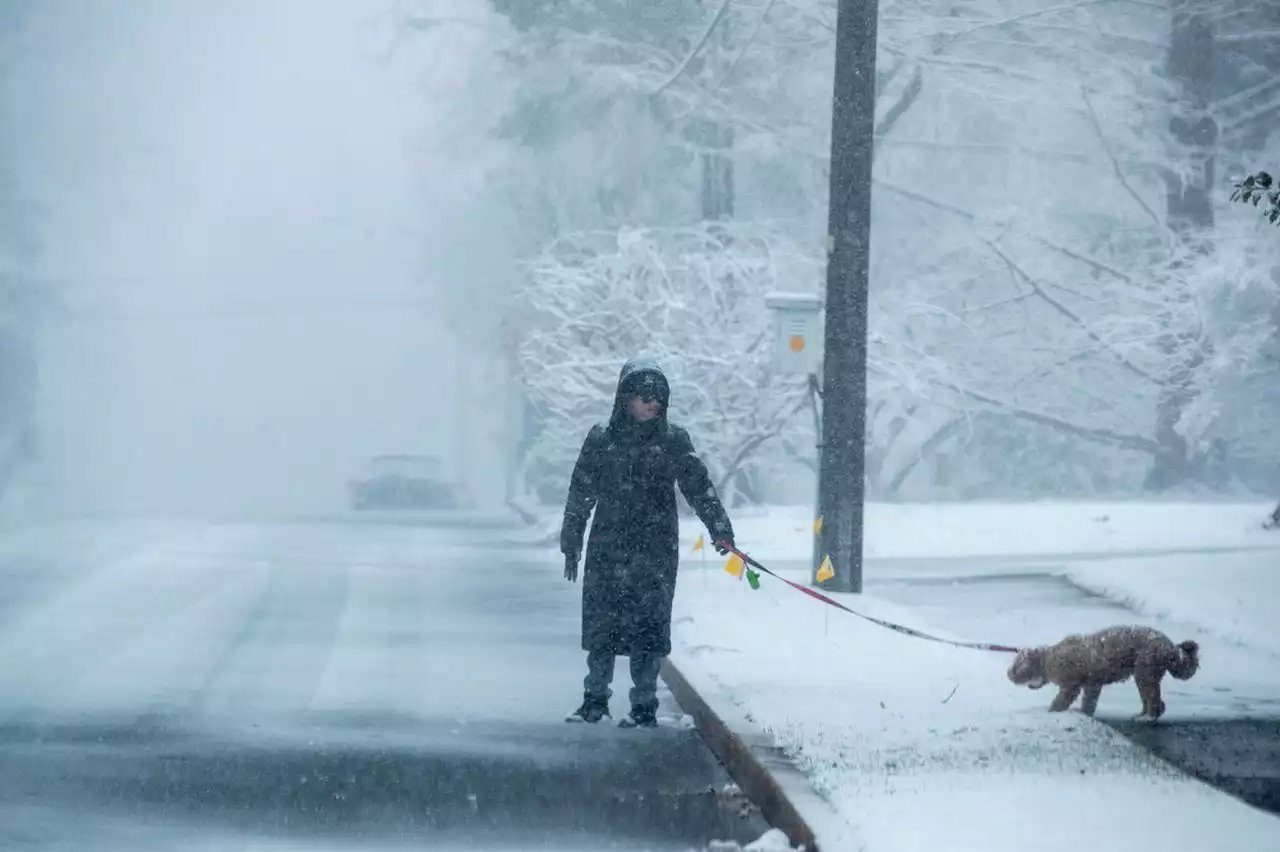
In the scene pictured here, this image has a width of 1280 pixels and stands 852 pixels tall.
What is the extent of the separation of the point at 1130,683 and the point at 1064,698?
5.45 feet

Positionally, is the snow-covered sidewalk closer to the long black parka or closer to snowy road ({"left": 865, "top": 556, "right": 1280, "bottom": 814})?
snowy road ({"left": 865, "top": 556, "right": 1280, "bottom": 814})

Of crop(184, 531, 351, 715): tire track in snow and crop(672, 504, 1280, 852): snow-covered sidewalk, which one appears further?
crop(184, 531, 351, 715): tire track in snow

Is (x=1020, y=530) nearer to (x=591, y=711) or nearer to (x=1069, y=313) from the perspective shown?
(x=1069, y=313)

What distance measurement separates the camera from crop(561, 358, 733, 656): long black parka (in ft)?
30.0

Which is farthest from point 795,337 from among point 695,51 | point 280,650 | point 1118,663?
point 695,51

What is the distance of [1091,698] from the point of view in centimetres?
890

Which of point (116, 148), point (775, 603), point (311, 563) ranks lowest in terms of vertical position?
point (311, 563)

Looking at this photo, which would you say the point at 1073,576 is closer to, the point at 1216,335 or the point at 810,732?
the point at 810,732

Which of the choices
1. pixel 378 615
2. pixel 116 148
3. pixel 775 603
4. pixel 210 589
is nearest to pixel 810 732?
pixel 775 603

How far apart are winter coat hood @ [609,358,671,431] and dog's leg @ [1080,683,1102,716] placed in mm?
2487

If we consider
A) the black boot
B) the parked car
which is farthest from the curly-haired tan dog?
the parked car

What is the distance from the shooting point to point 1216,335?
28.6 metres

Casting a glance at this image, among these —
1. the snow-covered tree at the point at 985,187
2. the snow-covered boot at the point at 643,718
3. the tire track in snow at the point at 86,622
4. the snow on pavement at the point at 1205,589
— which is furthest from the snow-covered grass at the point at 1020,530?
the snow-covered boot at the point at 643,718

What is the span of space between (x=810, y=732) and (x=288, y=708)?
126 inches
